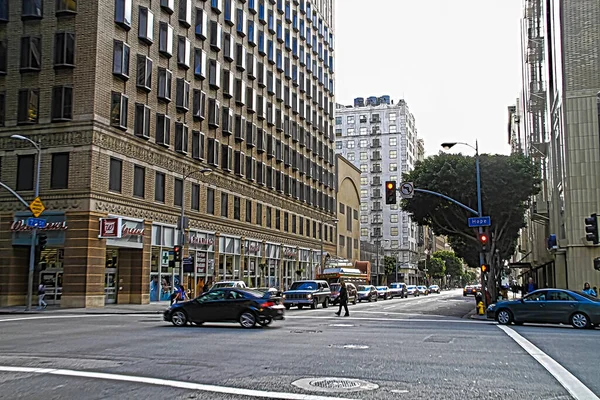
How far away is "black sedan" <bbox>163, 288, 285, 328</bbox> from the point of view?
21.5 meters

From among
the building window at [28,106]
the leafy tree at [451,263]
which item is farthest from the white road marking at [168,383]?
the leafy tree at [451,263]

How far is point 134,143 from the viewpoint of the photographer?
38000 millimetres

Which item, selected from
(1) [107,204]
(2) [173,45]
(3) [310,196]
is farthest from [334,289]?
(3) [310,196]

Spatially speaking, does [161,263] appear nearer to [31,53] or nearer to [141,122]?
[141,122]

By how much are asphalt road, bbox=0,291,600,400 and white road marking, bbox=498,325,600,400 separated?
0.22 ft

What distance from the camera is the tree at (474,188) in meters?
39.0

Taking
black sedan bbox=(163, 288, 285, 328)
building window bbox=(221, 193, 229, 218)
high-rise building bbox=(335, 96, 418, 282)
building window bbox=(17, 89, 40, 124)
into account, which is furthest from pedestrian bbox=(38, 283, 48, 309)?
high-rise building bbox=(335, 96, 418, 282)

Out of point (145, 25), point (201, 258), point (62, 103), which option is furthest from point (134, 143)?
point (201, 258)

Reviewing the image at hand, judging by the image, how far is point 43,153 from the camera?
116 ft

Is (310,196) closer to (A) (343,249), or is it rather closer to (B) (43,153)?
(A) (343,249)

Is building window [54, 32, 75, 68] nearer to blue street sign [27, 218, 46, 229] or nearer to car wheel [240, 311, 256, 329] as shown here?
blue street sign [27, 218, 46, 229]

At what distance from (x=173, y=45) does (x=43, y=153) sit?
12916mm

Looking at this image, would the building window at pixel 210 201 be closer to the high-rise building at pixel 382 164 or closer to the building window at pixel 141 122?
the building window at pixel 141 122

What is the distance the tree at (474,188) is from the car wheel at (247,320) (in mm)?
20953
